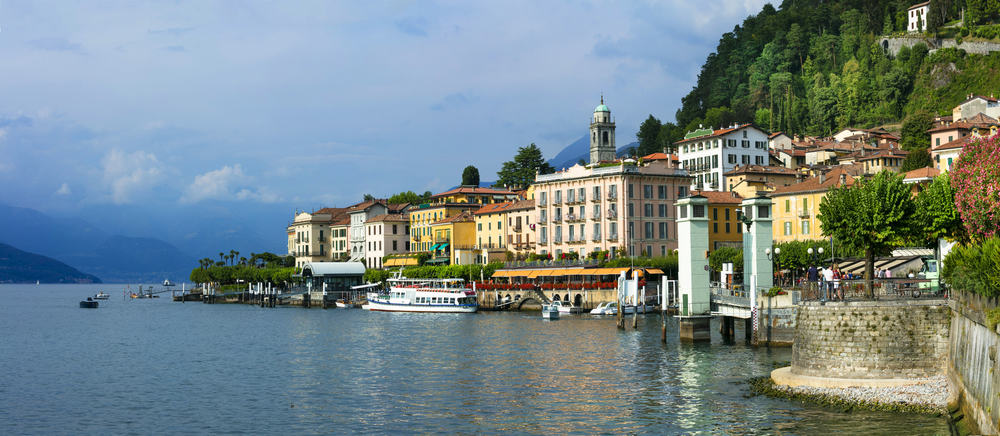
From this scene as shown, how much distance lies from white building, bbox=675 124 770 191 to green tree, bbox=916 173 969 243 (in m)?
77.7

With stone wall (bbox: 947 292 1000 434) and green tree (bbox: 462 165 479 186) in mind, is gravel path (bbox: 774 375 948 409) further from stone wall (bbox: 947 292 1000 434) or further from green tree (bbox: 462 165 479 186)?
green tree (bbox: 462 165 479 186)

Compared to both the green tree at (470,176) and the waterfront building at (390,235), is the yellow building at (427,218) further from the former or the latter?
the green tree at (470,176)

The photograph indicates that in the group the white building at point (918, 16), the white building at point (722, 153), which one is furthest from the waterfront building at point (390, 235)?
the white building at point (918, 16)

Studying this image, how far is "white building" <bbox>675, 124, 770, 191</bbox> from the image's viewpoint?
126m

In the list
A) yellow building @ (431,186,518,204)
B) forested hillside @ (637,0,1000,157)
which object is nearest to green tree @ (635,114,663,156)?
forested hillside @ (637,0,1000,157)

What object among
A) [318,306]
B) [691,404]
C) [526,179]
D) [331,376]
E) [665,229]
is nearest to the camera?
[691,404]

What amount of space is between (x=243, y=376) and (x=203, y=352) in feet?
51.8

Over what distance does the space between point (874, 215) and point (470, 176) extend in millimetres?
126234

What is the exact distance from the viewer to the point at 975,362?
1017 inches

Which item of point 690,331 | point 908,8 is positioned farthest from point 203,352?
point 908,8

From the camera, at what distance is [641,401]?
38.0 metres

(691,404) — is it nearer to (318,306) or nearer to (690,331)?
(690,331)

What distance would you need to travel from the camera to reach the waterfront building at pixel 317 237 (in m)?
171

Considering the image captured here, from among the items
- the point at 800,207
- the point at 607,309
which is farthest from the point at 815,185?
the point at 607,309
